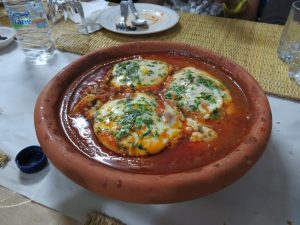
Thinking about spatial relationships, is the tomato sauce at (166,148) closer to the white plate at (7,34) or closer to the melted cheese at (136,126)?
the melted cheese at (136,126)

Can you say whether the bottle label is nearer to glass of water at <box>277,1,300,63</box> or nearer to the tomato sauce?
the tomato sauce

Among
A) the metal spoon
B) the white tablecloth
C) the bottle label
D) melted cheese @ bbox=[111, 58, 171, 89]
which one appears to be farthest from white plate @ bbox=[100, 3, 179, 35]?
the white tablecloth

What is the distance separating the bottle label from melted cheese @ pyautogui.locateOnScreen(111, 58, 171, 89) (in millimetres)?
452

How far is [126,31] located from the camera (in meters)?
1.23

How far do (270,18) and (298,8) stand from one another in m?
0.53

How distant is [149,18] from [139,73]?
0.64m

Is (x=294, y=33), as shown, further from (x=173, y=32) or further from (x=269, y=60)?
(x=173, y=32)

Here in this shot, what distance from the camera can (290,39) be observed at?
3.58ft

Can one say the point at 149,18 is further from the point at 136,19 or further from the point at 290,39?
the point at 290,39

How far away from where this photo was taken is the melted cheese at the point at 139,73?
0.78 m

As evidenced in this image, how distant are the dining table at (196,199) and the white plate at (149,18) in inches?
1.1

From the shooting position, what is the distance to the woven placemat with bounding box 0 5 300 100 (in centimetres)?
106

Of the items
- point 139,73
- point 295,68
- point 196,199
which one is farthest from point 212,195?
point 295,68

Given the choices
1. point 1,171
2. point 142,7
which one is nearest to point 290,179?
point 1,171
